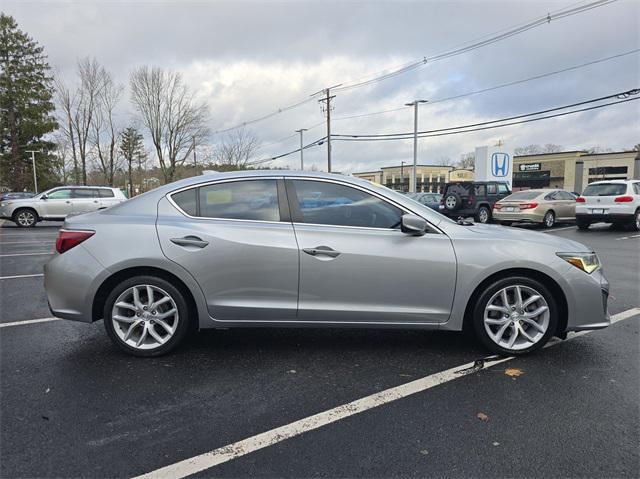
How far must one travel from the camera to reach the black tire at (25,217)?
1647 centimetres

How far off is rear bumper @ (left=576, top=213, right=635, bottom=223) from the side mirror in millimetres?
13155

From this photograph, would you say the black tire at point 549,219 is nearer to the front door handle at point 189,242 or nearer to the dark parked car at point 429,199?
the dark parked car at point 429,199

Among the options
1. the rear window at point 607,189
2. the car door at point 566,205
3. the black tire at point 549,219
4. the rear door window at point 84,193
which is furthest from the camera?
the rear door window at point 84,193

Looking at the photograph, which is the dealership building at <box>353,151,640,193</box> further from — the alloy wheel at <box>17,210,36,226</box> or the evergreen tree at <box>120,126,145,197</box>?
the alloy wheel at <box>17,210,36,226</box>

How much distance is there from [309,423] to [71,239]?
2.46m

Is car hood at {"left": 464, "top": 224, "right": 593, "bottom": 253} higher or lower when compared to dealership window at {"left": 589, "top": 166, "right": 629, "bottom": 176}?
lower

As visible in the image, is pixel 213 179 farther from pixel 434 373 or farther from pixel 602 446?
pixel 602 446

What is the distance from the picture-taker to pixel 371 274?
11.2ft

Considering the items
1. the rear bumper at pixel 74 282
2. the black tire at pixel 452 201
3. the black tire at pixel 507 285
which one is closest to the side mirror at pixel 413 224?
the black tire at pixel 507 285

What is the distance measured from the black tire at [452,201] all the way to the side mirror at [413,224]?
15400 mm

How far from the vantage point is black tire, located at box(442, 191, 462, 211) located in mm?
17938

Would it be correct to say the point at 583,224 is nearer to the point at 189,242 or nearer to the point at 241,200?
the point at 241,200

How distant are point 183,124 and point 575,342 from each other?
139ft

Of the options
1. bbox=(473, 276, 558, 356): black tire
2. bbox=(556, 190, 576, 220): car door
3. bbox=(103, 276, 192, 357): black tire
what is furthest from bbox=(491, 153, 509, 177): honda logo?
bbox=(103, 276, 192, 357): black tire
